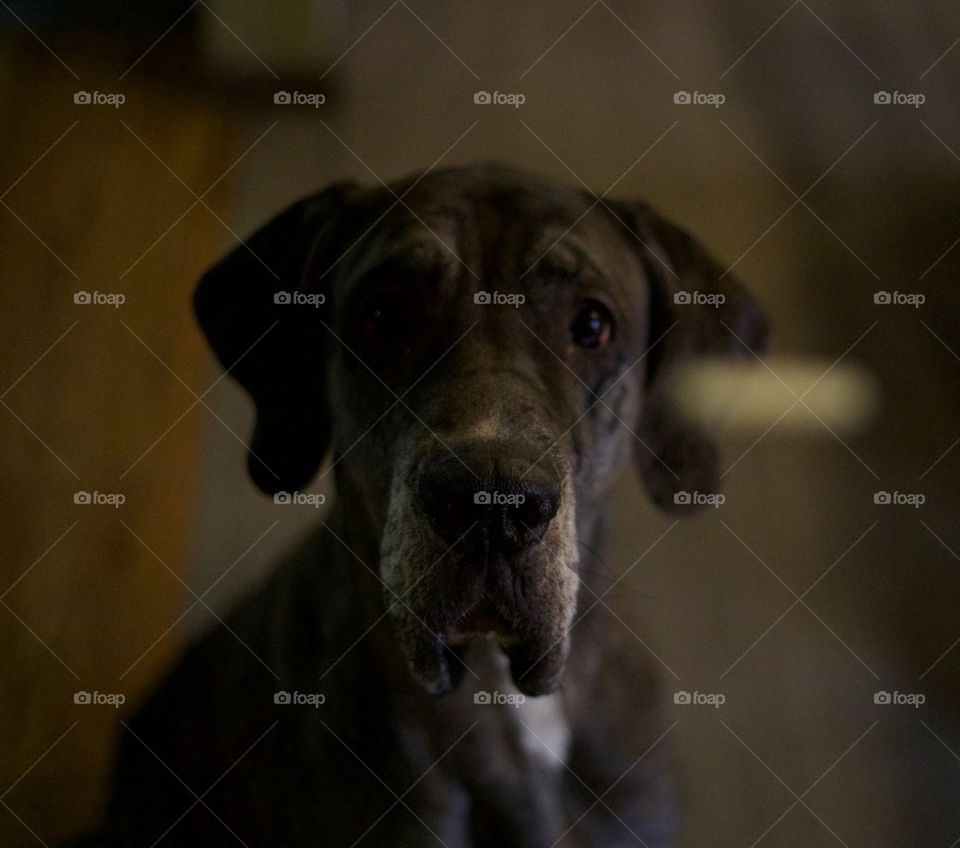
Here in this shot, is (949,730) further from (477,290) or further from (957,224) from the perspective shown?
(477,290)

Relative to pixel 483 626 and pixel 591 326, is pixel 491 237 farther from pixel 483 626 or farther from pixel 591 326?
pixel 483 626

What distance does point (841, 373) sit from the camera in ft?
3.41

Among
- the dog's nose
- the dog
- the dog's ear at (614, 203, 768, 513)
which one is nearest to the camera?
the dog's nose

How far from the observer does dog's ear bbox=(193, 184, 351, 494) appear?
3.15ft

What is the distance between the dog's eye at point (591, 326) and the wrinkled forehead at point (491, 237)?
0.03 meters

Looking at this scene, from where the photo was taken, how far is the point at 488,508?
2.32 ft

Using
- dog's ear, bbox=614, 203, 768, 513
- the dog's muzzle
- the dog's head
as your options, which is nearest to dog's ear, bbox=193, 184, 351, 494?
the dog's head

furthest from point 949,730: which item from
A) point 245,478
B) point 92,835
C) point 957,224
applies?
point 92,835

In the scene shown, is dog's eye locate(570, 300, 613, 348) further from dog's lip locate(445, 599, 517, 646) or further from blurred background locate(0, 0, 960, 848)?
dog's lip locate(445, 599, 517, 646)

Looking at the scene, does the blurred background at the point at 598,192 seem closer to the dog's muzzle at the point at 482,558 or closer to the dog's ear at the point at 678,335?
the dog's ear at the point at 678,335

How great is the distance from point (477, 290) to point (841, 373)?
460 mm

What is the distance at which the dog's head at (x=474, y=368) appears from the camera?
756 mm

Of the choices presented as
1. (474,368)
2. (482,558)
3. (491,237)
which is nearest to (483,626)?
(482,558)

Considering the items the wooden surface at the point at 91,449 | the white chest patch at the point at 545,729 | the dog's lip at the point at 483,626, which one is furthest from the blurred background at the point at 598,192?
the dog's lip at the point at 483,626
